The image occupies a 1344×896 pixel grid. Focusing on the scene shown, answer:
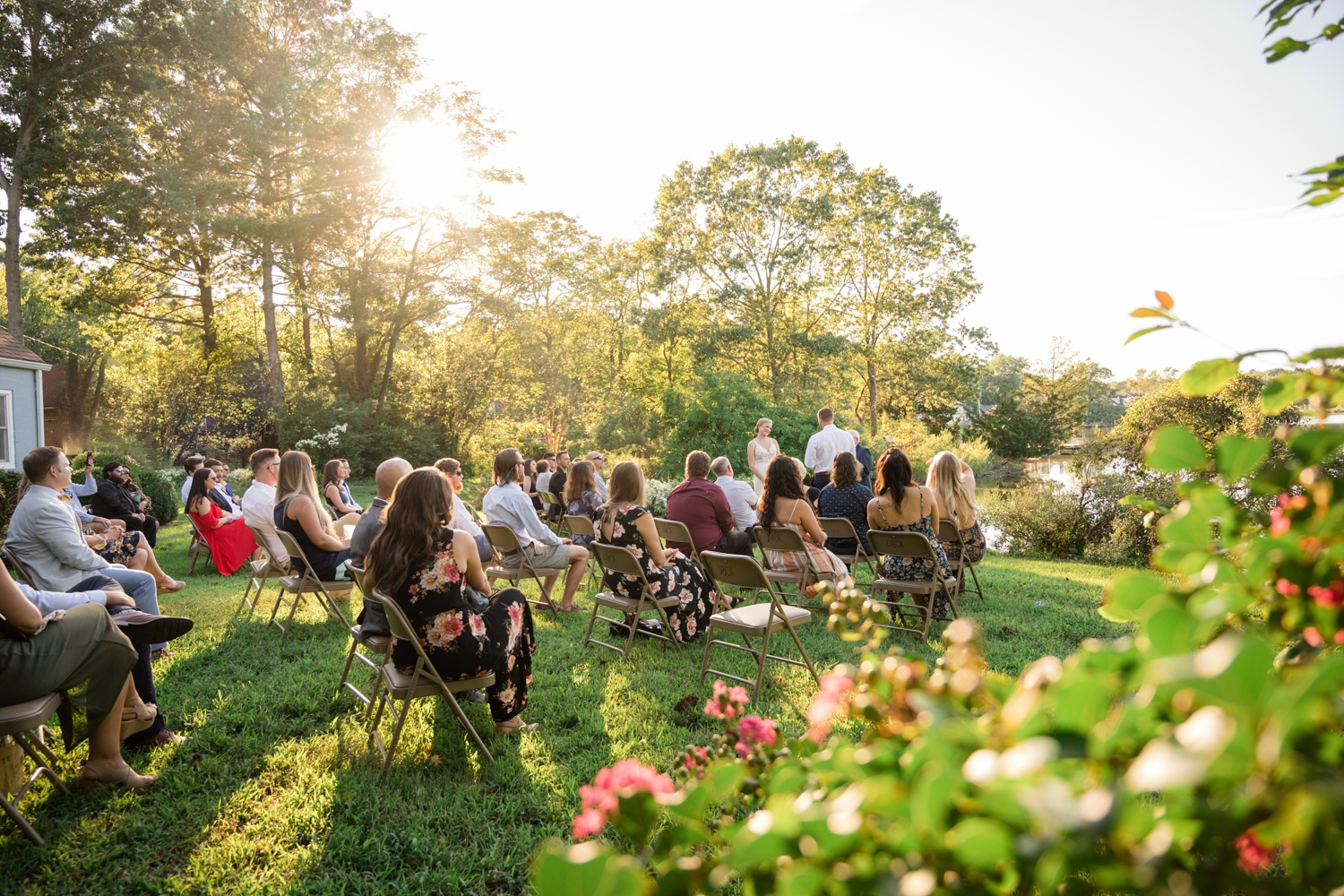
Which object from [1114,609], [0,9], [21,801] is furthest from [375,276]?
[1114,609]

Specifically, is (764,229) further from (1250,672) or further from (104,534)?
(1250,672)

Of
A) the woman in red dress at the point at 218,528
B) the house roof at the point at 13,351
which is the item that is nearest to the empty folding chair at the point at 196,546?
the woman in red dress at the point at 218,528

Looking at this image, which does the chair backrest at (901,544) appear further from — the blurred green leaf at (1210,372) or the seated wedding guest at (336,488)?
the seated wedding guest at (336,488)

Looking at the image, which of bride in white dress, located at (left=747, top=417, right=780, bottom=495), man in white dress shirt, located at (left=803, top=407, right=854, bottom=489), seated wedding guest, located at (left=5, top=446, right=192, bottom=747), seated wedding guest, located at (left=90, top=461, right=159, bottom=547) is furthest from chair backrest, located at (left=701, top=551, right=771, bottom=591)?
seated wedding guest, located at (left=90, top=461, right=159, bottom=547)

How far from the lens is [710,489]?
6.70 meters

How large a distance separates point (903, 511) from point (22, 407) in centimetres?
1806

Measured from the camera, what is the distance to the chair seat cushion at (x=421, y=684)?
367 cm

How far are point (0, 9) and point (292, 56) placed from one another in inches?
253

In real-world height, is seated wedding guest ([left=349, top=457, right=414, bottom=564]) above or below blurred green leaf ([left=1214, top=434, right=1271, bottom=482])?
below

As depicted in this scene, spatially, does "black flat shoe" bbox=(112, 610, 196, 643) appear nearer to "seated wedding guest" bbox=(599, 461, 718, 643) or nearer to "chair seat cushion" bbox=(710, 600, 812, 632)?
"seated wedding guest" bbox=(599, 461, 718, 643)

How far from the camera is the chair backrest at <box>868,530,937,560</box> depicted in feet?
18.7

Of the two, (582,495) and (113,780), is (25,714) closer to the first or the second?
(113,780)

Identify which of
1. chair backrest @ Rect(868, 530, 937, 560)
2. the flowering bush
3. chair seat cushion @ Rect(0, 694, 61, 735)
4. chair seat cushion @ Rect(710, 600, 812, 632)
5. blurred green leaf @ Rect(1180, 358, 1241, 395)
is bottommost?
chair seat cushion @ Rect(710, 600, 812, 632)

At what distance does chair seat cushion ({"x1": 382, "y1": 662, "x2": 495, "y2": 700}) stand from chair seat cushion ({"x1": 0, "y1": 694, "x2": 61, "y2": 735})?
1.37 m
